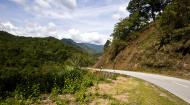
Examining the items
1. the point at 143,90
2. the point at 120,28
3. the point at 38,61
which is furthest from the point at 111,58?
the point at 143,90

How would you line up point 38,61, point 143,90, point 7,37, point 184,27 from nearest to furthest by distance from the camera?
1. point 143,90
2. point 184,27
3. point 38,61
4. point 7,37

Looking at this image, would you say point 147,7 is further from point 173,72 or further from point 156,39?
point 173,72

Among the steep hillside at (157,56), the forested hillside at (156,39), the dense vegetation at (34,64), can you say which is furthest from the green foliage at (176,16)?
the dense vegetation at (34,64)

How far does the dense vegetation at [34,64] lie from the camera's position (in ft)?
96.0

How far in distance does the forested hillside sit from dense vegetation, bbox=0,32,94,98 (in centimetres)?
1068

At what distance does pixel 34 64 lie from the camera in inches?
3743

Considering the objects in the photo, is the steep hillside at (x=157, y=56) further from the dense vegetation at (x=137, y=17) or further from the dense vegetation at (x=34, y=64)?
the dense vegetation at (x=34, y=64)

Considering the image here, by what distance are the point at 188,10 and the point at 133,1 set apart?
29715mm

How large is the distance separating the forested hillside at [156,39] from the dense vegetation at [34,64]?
10676 millimetres

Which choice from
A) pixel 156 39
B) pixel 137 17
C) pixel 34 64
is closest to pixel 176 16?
pixel 156 39

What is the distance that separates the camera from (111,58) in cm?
7094

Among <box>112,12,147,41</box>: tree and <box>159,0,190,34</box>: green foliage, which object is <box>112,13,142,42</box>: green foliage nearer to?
<box>112,12,147,41</box>: tree

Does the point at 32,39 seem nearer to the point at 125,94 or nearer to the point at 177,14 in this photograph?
the point at 177,14

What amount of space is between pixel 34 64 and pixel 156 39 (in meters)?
58.2
